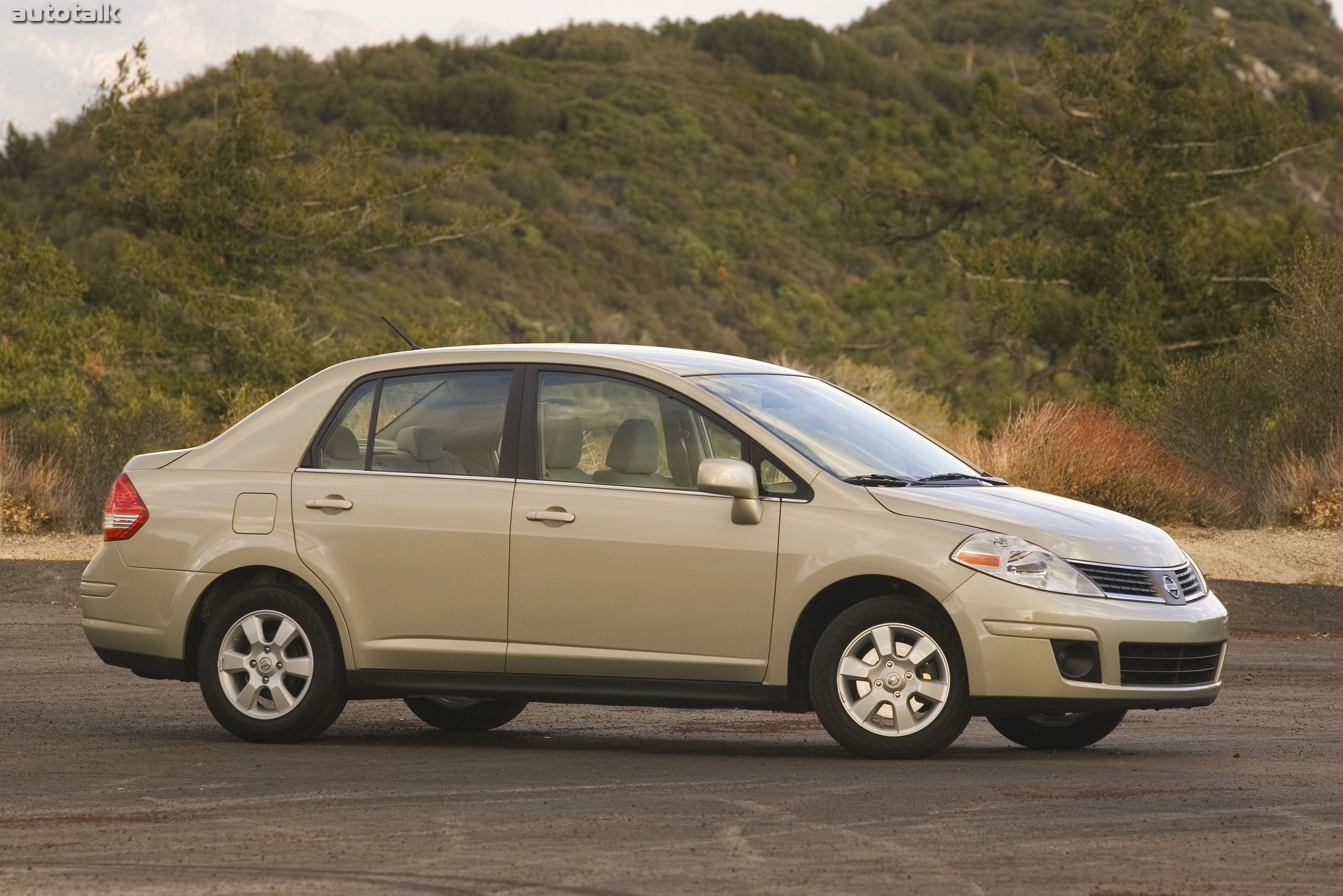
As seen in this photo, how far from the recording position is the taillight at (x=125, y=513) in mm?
8859

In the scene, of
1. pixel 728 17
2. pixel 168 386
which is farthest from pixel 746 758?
pixel 728 17

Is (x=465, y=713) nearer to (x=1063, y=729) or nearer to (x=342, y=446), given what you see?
(x=342, y=446)

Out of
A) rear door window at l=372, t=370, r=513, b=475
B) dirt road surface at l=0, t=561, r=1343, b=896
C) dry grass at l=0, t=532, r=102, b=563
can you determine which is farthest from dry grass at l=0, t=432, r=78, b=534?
rear door window at l=372, t=370, r=513, b=475

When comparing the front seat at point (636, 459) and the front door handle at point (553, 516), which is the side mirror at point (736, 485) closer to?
the front seat at point (636, 459)

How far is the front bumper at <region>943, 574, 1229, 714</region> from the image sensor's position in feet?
24.8

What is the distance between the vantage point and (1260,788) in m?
7.32

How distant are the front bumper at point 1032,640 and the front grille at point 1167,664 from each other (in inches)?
1.6

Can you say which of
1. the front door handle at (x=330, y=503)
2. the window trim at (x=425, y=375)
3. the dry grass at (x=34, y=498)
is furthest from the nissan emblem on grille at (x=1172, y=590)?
the dry grass at (x=34, y=498)

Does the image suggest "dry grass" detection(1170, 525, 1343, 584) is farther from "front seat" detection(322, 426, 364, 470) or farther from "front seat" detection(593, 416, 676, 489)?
"front seat" detection(322, 426, 364, 470)

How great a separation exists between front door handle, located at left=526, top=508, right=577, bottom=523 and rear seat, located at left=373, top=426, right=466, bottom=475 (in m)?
0.48

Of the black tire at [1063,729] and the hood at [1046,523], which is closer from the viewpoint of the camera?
the hood at [1046,523]

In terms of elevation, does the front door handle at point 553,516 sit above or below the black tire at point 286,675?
above

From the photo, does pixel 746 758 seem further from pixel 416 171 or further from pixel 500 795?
pixel 416 171

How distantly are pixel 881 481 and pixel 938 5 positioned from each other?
364 feet
